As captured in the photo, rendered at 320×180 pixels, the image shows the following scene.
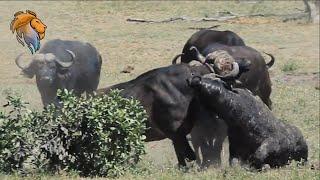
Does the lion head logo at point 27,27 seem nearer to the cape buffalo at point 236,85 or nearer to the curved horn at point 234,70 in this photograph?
the cape buffalo at point 236,85

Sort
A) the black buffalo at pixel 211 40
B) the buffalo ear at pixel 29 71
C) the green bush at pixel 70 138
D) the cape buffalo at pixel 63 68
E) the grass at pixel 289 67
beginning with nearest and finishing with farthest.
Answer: the green bush at pixel 70 138
the cape buffalo at pixel 63 68
the buffalo ear at pixel 29 71
the black buffalo at pixel 211 40
the grass at pixel 289 67

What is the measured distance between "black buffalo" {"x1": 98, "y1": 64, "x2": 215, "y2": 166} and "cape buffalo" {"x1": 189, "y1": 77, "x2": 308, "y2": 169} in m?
0.42

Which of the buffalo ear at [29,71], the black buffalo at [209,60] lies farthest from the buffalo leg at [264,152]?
the buffalo ear at [29,71]

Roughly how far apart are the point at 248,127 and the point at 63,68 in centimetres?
486

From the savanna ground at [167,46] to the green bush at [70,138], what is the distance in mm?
301

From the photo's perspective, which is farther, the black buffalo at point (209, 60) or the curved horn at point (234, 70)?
the black buffalo at point (209, 60)

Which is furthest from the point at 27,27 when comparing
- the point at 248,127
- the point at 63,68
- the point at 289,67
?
the point at 289,67

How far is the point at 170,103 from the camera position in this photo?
1000 centimetres

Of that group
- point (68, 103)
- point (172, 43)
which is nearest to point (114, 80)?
point (172, 43)

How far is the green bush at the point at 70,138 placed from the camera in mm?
7863

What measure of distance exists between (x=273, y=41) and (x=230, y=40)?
1040 cm

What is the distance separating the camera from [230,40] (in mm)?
13977

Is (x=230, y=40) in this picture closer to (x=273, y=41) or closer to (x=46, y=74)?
(x=46, y=74)

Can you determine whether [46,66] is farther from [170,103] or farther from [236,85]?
[236,85]
